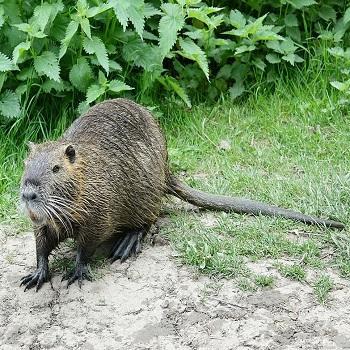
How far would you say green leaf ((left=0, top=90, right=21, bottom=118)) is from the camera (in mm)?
4551

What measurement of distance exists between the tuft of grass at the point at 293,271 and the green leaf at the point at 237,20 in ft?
6.51

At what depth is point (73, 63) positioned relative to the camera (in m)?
4.71

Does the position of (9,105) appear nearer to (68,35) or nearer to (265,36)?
(68,35)

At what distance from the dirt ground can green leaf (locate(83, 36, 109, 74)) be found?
130cm

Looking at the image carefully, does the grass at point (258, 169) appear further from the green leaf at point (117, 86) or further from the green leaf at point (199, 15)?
the green leaf at point (199, 15)

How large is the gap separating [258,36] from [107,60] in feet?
3.52

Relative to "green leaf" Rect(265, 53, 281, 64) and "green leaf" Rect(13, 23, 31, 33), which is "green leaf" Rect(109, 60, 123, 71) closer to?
"green leaf" Rect(13, 23, 31, 33)

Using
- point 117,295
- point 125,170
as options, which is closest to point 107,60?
point 125,170

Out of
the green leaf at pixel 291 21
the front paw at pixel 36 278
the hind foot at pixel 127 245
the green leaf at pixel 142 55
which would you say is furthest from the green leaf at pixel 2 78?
the green leaf at pixel 291 21

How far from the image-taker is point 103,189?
11.9 feet

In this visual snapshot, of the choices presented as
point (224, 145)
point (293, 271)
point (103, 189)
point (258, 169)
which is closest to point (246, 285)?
point (293, 271)

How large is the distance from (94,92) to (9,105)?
0.48 metres

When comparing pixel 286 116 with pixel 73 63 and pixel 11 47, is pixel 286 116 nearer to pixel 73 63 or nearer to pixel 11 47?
pixel 73 63

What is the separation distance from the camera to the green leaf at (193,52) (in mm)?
4754
